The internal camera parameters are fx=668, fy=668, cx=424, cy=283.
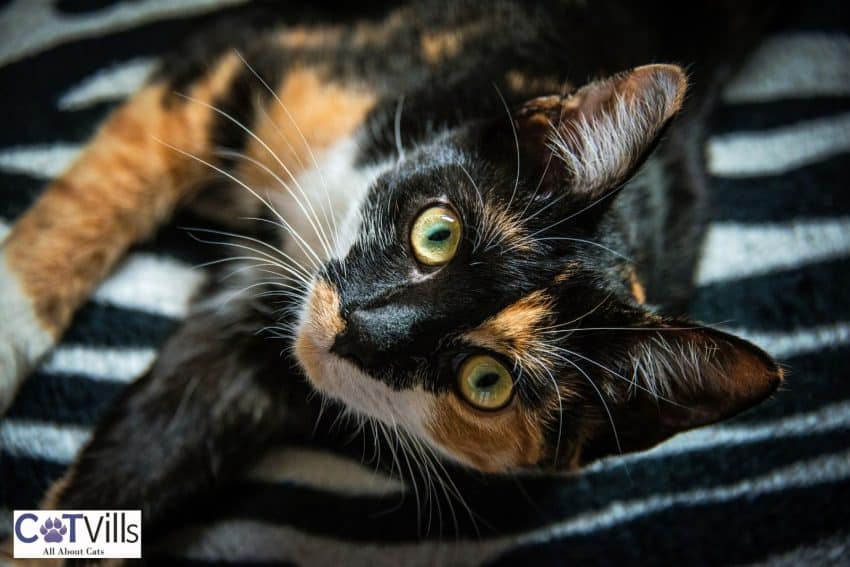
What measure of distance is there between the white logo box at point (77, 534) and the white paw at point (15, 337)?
18cm

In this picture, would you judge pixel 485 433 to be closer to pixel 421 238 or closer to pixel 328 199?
pixel 421 238

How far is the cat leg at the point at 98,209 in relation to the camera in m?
0.95

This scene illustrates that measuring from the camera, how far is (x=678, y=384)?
739mm

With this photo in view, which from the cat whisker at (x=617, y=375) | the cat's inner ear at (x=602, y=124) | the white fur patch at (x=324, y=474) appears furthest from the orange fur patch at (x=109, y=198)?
the cat whisker at (x=617, y=375)

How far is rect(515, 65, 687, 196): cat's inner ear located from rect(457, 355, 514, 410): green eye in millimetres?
225

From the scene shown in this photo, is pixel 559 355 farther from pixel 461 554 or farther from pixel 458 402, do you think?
pixel 461 554

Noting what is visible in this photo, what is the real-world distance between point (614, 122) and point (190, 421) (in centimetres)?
69

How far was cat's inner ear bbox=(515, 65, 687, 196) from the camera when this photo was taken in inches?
26.4

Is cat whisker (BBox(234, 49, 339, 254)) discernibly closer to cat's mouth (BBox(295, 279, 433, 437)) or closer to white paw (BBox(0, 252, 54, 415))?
cat's mouth (BBox(295, 279, 433, 437))

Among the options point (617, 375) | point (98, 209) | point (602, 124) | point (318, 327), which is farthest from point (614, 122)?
point (98, 209)

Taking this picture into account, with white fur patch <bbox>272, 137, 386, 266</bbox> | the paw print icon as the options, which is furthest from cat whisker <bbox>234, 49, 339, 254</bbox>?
the paw print icon

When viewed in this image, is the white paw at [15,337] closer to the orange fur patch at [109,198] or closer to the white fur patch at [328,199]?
the orange fur patch at [109,198]

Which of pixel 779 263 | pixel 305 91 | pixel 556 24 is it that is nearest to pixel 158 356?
pixel 305 91

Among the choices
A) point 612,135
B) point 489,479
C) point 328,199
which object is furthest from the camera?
point 489,479
